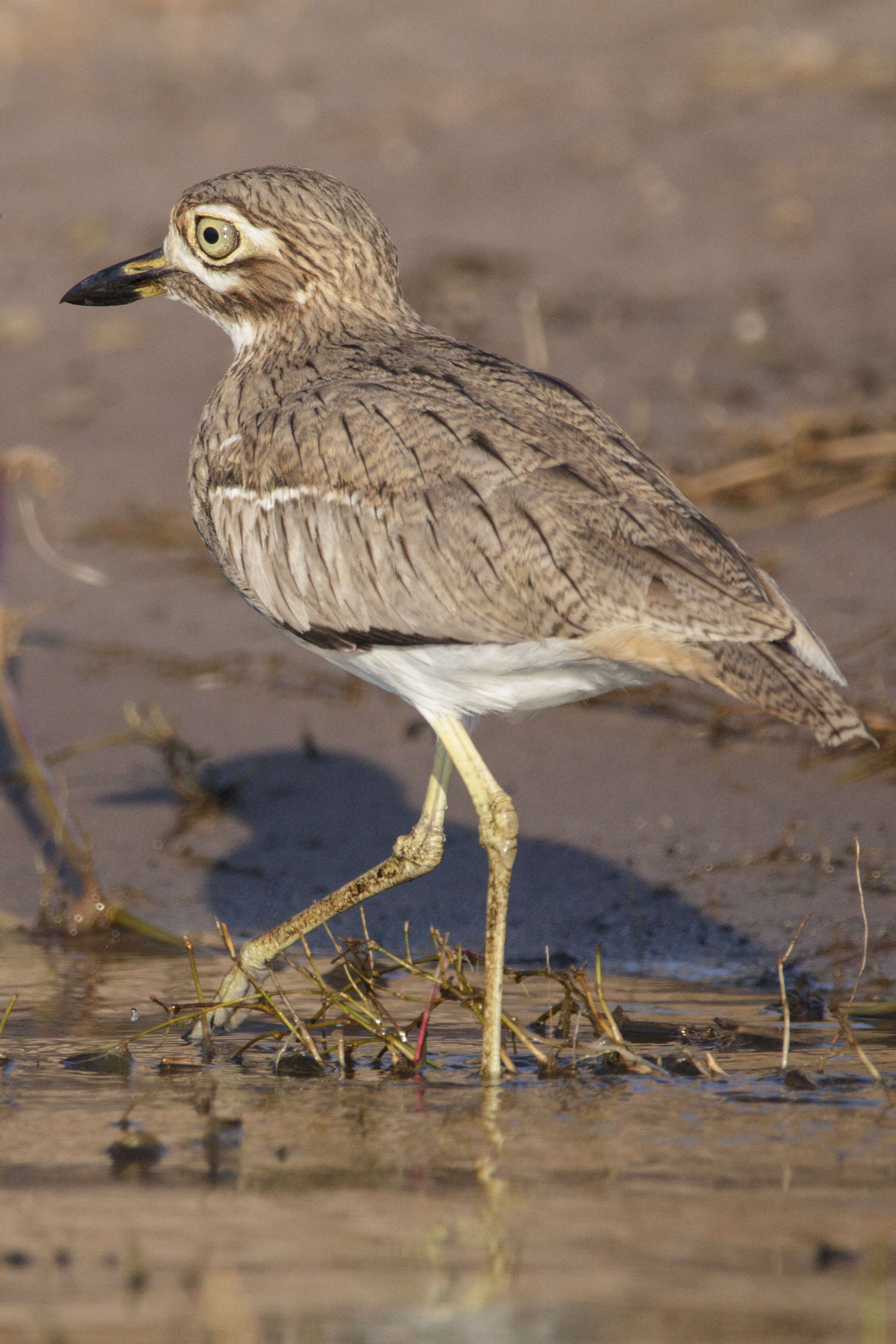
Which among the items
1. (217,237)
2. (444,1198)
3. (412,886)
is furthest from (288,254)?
(444,1198)

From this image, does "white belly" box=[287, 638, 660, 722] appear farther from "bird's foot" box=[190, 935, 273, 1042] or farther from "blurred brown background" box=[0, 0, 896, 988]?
"blurred brown background" box=[0, 0, 896, 988]

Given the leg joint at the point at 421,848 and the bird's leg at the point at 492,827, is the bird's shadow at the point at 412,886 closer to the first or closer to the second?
the leg joint at the point at 421,848

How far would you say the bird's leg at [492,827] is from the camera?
3.83m

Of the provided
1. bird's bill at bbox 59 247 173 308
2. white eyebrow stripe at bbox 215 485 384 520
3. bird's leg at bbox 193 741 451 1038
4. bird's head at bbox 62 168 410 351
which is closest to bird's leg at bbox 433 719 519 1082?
bird's leg at bbox 193 741 451 1038

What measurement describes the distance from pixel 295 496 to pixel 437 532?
386 mm

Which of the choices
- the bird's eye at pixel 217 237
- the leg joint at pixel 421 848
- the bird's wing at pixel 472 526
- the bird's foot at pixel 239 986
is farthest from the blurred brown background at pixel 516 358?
the bird's eye at pixel 217 237

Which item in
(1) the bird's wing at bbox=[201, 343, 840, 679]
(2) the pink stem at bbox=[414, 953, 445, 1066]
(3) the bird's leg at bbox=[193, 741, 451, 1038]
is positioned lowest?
(2) the pink stem at bbox=[414, 953, 445, 1066]

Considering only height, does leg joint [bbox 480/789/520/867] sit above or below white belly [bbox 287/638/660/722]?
below

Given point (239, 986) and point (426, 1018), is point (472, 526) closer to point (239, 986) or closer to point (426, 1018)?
point (426, 1018)

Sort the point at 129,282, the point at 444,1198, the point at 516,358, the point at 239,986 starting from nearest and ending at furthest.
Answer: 1. the point at 444,1198
2. the point at 239,986
3. the point at 129,282
4. the point at 516,358

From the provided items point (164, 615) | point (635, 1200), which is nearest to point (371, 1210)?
point (635, 1200)

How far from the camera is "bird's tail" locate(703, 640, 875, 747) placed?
3.33m

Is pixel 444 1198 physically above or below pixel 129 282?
below

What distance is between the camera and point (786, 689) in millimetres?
3387
